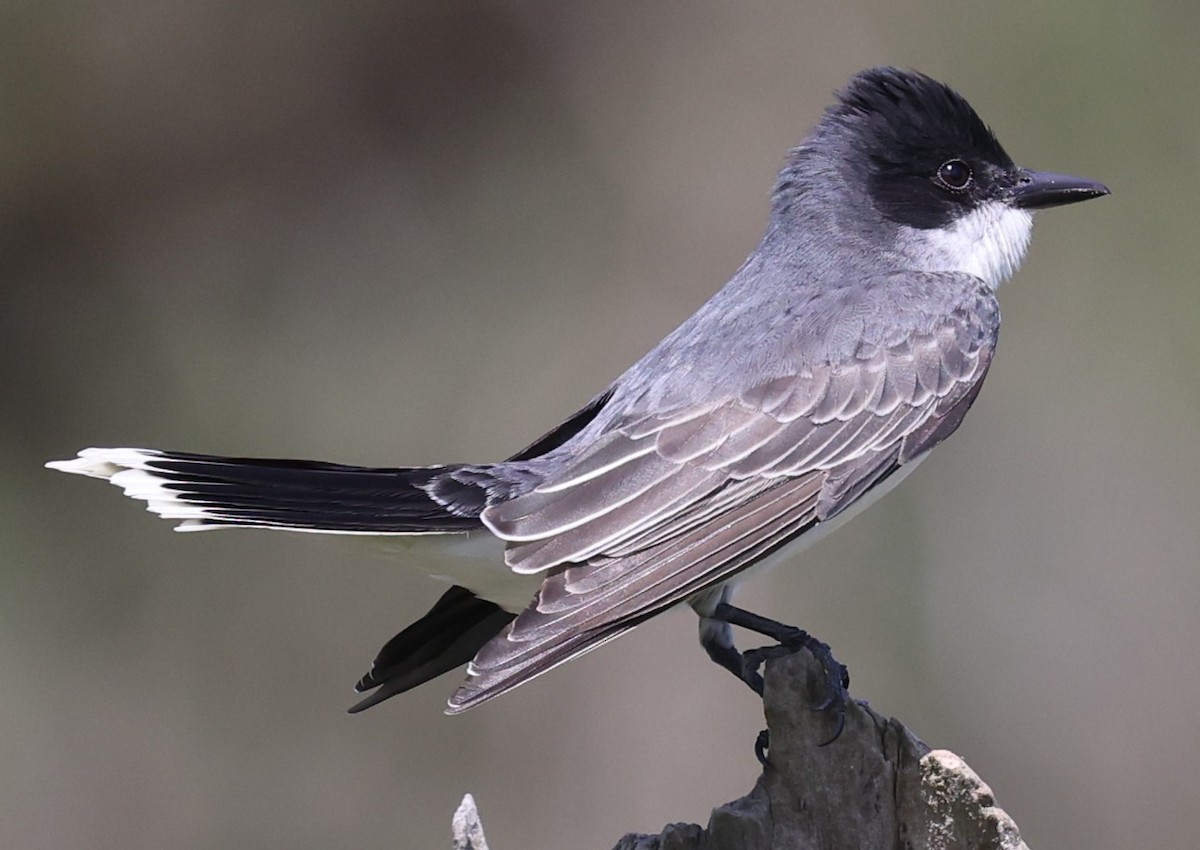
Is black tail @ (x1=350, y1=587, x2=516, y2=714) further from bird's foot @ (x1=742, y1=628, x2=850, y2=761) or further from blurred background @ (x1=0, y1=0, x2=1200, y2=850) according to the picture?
blurred background @ (x1=0, y1=0, x2=1200, y2=850)

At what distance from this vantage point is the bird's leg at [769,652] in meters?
3.46

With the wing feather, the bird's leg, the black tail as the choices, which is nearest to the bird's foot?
the bird's leg

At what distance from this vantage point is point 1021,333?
7.28 m

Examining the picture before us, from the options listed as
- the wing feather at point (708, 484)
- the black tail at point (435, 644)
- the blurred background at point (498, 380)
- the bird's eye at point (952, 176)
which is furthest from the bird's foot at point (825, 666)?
the blurred background at point (498, 380)

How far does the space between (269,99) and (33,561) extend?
2355mm

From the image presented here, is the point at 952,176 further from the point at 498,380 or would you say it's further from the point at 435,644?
the point at 498,380

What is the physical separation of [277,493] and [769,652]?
3.80ft

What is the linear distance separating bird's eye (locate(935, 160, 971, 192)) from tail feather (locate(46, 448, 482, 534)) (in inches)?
67.8

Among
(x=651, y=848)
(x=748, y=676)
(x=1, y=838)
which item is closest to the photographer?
(x=651, y=848)

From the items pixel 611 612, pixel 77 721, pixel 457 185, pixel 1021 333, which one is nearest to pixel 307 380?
pixel 457 185

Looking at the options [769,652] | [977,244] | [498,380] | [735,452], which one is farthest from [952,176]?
[498,380]

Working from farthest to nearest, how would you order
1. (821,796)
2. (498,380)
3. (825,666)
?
(498,380)
(825,666)
(821,796)

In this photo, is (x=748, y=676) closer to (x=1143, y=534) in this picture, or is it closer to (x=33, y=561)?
(x=1143, y=534)

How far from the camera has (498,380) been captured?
7285 mm
